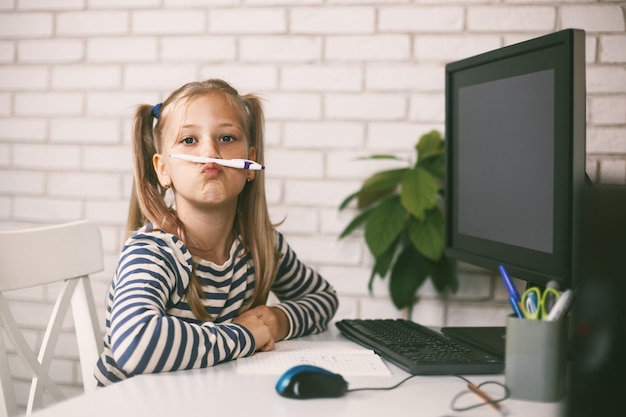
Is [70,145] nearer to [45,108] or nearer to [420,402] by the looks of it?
[45,108]

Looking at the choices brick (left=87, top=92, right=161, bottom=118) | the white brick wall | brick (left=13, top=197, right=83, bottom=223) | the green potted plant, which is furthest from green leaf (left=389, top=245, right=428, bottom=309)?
brick (left=13, top=197, right=83, bottom=223)

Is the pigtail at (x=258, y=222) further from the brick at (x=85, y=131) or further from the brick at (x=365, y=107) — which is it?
the brick at (x=85, y=131)

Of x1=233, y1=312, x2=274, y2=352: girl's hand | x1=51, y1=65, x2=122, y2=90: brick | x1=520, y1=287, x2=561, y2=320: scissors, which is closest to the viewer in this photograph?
x1=520, y1=287, x2=561, y2=320: scissors

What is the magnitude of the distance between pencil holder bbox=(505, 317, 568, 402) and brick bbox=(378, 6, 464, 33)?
4.08ft

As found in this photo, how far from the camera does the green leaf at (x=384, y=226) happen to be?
5.99 ft

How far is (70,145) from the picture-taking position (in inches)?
87.9

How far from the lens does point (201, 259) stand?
1393 mm

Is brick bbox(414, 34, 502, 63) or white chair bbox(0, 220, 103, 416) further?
brick bbox(414, 34, 502, 63)

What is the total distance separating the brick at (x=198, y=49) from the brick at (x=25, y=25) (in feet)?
1.30

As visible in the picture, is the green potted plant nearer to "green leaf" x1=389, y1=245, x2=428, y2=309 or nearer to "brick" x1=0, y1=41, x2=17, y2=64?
"green leaf" x1=389, y1=245, x2=428, y2=309

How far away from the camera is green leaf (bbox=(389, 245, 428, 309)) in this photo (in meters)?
1.90

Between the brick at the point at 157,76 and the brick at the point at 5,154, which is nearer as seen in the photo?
the brick at the point at 157,76

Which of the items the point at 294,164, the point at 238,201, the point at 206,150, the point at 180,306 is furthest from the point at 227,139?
the point at 294,164

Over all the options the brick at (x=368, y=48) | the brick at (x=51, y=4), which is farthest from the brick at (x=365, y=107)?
the brick at (x=51, y=4)
